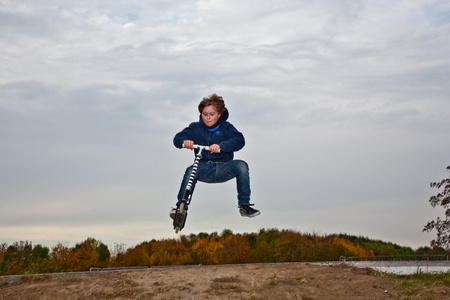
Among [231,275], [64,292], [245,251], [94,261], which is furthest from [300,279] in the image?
[94,261]

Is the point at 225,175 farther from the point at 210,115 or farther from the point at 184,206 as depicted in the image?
the point at 210,115

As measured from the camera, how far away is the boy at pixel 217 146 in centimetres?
1249

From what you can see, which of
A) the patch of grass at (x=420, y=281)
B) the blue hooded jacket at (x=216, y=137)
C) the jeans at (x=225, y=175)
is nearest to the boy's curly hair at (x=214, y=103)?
the blue hooded jacket at (x=216, y=137)

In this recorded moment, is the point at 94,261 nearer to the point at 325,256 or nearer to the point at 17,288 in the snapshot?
the point at 17,288

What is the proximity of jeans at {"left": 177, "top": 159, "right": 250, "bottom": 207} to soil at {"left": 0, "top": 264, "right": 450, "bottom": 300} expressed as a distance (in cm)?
495

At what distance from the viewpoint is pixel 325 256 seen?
3123 centimetres

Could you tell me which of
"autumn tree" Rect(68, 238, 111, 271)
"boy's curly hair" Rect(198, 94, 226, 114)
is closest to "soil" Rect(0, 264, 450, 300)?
"boy's curly hair" Rect(198, 94, 226, 114)

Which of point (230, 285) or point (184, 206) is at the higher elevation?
point (184, 206)

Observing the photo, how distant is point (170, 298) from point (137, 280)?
250 cm

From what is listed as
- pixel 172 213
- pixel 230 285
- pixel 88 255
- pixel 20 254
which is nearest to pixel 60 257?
pixel 88 255

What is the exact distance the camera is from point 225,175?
41.3ft

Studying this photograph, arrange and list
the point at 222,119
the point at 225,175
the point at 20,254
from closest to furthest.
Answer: the point at 225,175 < the point at 222,119 < the point at 20,254

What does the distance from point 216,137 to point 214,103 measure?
0.95m

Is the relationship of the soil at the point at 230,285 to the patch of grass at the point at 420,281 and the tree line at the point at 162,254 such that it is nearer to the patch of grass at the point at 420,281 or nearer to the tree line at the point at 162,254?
the patch of grass at the point at 420,281
